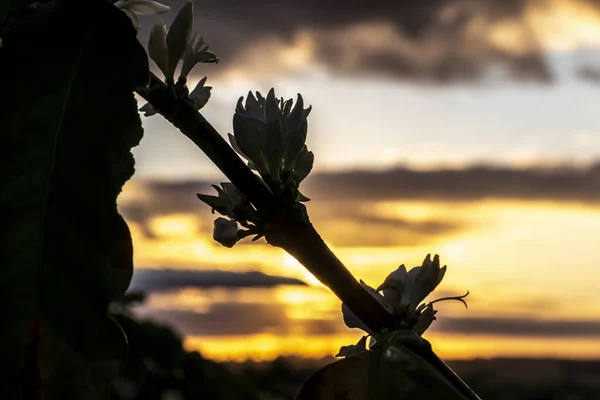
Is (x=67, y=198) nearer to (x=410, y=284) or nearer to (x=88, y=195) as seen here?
(x=88, y=195)

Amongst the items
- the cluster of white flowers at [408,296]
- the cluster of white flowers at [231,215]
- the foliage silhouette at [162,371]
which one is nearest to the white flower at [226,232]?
the cluster of white flowers at [231,215]

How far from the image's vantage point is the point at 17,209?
63 centimetres

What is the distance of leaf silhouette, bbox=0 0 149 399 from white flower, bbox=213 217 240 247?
0.07 meters

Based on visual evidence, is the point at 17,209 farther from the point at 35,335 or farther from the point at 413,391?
the point at 413,391

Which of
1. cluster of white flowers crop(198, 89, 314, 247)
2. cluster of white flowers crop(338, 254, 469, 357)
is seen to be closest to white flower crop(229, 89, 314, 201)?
cluster of white flowers crop(198, 89, 314, 247)

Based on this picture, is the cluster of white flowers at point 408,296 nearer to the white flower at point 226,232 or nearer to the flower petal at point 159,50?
the white flower at point 226,232

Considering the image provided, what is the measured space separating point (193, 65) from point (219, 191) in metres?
0.13

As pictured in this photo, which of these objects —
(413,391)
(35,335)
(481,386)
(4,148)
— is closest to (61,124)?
(4,148)

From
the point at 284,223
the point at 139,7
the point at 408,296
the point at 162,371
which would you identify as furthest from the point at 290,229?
the point at 162,371

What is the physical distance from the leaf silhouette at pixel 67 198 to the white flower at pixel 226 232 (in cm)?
7

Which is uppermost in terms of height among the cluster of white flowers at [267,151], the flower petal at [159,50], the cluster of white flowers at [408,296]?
the flower petal at [159,50]

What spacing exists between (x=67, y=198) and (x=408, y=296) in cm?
29

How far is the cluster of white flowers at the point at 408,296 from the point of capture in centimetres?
64

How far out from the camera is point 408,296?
2.14 feet
